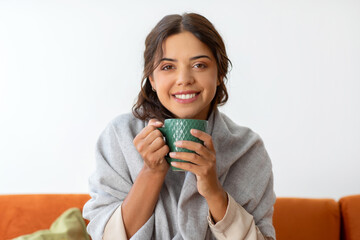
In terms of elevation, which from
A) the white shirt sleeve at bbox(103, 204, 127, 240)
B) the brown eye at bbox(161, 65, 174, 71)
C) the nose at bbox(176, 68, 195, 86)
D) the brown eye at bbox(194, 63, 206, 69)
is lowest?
the white shirt sleeve at bbox(103, 204, 127, 240)

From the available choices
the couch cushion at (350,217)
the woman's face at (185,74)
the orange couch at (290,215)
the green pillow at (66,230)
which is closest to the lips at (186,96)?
the woman's face at (185,74)

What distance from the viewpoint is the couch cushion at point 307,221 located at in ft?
5.90

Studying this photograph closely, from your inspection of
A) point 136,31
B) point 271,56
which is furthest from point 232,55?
point 136,31

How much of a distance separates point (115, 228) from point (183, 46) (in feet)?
1.85

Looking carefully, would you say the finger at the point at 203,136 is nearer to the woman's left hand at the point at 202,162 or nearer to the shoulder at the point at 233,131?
the woman's left hand at the point at 202,162

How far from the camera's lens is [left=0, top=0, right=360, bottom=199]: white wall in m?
2.05

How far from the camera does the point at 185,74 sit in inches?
47.9

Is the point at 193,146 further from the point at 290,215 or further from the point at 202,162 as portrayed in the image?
the point at 290,215

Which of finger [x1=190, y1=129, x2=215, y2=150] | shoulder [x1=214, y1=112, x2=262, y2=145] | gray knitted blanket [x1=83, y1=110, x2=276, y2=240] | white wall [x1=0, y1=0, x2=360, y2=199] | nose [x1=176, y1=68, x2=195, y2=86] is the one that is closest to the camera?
finger [x1=190, y1=129, x2=215, y2=150]

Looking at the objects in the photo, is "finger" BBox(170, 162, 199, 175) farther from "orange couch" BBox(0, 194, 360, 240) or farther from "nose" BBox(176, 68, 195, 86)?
"orange couch" BBox(0, 194, 360, 240)

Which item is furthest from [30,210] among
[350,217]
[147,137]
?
[350,217]

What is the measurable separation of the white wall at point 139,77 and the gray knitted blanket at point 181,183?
1.96 ft

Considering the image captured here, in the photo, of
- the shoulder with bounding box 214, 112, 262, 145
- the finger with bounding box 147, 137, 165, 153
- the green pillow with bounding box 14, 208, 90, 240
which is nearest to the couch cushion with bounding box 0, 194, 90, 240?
the green pillow with bounding box 14, 208, 90, 240

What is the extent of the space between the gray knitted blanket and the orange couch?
41cm
